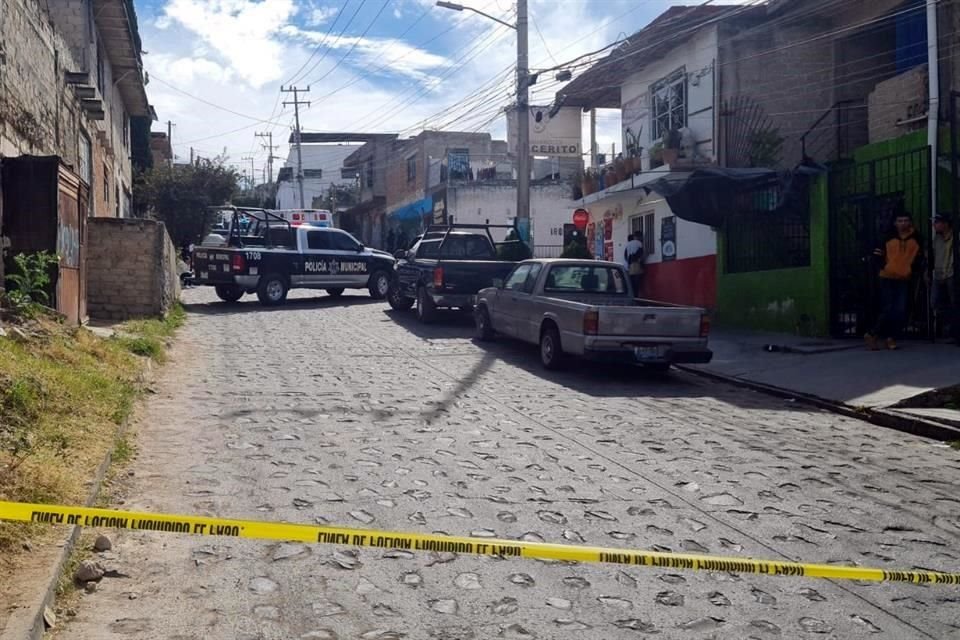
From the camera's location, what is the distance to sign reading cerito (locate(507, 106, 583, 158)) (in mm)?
29312

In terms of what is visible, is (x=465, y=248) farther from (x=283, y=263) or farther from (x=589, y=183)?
(x=589, y=183)

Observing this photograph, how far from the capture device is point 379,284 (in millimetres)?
25375

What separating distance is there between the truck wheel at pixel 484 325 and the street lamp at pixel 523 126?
7015 mm

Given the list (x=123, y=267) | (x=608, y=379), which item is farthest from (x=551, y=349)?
(x=123, y=267)

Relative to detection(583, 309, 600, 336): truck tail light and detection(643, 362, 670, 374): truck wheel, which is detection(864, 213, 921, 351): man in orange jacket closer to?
detection(643, 362, 670, 374): truck wheel

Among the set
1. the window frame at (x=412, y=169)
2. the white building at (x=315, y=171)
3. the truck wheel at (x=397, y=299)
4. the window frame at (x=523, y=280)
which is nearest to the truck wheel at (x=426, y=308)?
the truck wheel at (x=397, y=299)

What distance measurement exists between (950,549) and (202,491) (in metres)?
4.60

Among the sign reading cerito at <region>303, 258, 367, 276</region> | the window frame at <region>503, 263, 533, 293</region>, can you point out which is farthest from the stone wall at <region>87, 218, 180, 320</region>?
the sign reading cerito at <region>303, 258, 367, 276</region>

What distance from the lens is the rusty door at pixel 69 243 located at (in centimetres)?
1166

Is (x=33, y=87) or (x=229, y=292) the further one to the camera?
(x=229, y=292)

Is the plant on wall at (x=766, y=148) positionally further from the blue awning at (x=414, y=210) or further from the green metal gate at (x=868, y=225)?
the blue awning at (x=414, y=210)

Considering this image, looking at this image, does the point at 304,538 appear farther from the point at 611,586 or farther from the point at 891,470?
the point at 891,470

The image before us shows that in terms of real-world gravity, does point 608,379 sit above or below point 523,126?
below

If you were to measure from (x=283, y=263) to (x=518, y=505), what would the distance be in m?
18.1
